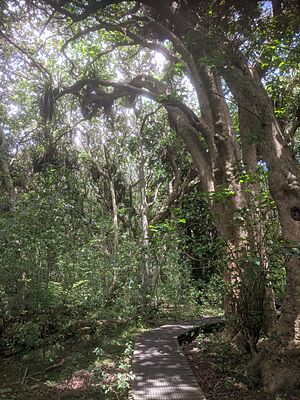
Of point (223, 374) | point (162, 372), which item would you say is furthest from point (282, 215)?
point (162, 372)

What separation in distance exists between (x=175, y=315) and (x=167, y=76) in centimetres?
762

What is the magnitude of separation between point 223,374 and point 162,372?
0.99 meters

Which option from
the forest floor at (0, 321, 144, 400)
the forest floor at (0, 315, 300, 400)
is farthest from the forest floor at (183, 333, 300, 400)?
the forest floor at (0, 321, 144, 400)

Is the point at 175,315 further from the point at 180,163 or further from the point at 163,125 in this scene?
the point at 163,125

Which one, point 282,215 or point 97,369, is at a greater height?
point 282,215

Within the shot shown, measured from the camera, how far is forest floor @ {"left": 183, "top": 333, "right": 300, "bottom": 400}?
4637mm

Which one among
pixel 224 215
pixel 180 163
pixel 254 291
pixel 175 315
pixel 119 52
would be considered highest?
pixel 119 52

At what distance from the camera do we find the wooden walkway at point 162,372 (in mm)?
4434

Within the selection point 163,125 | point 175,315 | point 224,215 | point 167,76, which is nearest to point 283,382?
point 224,215

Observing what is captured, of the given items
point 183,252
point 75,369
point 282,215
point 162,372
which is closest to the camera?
point 282,215

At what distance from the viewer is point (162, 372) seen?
5.34 m

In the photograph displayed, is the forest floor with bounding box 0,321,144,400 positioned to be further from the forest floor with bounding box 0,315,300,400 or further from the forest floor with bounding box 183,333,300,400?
the forest floor with bounding box 183,333,300,400

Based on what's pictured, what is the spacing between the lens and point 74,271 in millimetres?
7930

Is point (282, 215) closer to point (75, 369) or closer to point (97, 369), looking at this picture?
point (97, 369)
